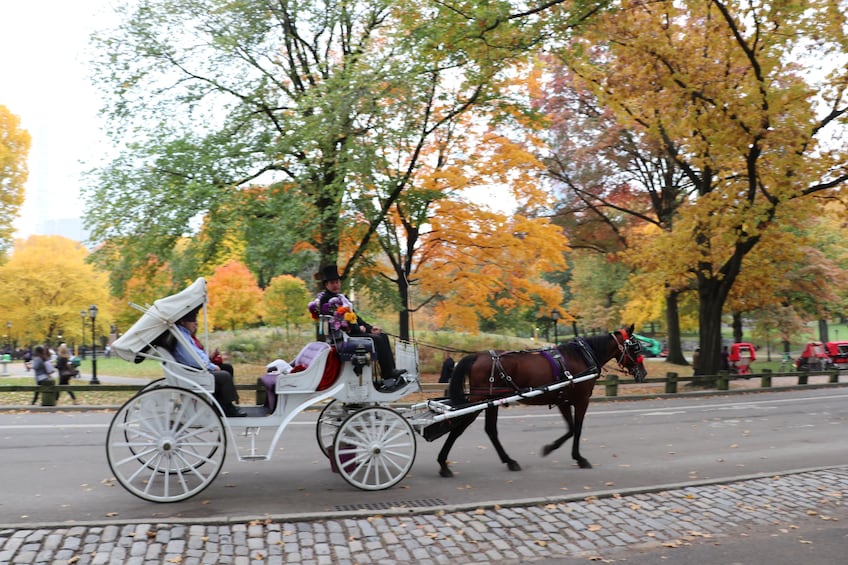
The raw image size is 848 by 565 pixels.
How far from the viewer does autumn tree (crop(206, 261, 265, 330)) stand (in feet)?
127

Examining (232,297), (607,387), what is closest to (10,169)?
(232,297)

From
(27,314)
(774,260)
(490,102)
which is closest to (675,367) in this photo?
(774,260)

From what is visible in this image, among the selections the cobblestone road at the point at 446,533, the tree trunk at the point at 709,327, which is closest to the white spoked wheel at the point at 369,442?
the cobblestone road at the point at 446,533

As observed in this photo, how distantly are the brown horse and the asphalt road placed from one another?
1.65 ft

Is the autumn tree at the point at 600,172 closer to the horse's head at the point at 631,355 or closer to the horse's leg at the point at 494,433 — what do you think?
the horse's head at the point at 631,355

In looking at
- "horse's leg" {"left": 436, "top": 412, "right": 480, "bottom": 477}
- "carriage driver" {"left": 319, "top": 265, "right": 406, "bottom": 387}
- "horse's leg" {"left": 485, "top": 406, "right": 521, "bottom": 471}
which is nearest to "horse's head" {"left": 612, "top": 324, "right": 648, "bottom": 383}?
"horse's leg" {"left": 485, "top": 406, "right": 521, "bottom": 471}

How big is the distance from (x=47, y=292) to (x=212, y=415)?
49120 mm

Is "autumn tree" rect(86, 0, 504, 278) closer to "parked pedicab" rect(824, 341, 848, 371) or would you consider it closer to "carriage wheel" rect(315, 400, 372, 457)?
"carriage wheel" rect(315, 400, 372, 457)

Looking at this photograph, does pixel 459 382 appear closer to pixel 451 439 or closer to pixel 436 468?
pixel 451 439

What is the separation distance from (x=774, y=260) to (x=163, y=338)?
73.0 ft

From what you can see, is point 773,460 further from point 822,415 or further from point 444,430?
point 822,415

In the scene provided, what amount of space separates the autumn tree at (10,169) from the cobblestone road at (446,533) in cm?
3309

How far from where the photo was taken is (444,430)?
8.31 meters

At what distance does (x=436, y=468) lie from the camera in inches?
357
